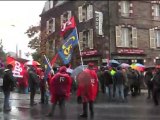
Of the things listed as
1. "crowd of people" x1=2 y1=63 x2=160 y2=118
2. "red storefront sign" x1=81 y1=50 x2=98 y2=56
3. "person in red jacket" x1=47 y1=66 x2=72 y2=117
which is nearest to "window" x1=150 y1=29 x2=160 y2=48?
"red storefront sign" x1=81 y1=50 x2=98 y2=56

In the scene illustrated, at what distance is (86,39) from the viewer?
40719mm

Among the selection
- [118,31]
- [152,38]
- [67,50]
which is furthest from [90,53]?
[67,50]

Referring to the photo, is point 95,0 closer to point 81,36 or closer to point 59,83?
point 81,36

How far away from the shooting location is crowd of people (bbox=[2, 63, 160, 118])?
1301cm

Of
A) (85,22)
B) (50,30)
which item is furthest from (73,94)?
(50,30)

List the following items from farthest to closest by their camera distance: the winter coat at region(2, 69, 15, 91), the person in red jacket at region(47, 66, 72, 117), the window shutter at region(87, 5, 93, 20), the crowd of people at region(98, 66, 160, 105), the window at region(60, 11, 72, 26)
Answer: the window at region(60, 11, 72, 26)
the window shutter at region(87, 5, 93, 20)
the crowd of people at region(98, 66, 160, 105)
the winter coat at region(2, 69, 15, 91)
the person in red jacket at region(47, 66, 72, 117)

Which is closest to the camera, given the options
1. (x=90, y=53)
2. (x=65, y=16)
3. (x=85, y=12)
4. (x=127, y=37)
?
(x=90, y=53)

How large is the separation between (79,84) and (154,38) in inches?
1089

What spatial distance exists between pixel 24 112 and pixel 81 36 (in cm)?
2719

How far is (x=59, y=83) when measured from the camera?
13.0 meters

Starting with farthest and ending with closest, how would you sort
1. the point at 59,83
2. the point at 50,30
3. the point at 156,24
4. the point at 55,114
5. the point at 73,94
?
the point at 50,30 → the point at 156,24 → the point at 73,94 → the point at 55,114 → the point at 59,83

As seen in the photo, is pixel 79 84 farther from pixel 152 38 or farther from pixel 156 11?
pixel 156 11

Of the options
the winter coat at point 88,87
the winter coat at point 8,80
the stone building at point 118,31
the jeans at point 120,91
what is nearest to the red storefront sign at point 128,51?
the stone building at point 118,31

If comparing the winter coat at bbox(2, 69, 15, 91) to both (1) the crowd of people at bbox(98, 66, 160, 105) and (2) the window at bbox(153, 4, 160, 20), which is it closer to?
(1) the crowd of people at bbox(98, 66, 160, 105)
